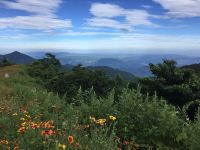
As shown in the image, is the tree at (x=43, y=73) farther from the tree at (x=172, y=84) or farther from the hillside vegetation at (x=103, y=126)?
the hillside vegetation at (x=103, y=126)

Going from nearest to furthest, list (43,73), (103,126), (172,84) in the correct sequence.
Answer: (103,126) < (172,84) < (43,73)

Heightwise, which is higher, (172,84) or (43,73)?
(172,84)

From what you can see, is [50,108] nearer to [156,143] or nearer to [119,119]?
[119,119]

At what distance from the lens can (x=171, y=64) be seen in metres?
23.0

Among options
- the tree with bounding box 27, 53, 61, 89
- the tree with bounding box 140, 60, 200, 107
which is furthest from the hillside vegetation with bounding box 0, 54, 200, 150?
the tree with bounding box 27, 53, 61, 89

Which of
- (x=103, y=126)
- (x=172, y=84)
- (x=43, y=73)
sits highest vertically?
(x=103, y=126)

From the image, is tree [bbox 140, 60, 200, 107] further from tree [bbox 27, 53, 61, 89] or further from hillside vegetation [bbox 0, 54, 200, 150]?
hillside vegetation [bbox 0, 54, 200, 150]

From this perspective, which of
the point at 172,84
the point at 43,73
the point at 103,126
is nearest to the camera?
the point at 103,126

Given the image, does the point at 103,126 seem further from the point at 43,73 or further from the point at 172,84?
the point at 43,73

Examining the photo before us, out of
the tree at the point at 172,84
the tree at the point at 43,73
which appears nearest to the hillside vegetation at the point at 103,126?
A: the tree at the point at 172,84

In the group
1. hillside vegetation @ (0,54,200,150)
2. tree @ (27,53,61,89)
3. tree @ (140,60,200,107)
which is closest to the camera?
hillside vegetation @ (0,54,200,150)

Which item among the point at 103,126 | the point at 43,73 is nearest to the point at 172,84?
the point at 103,126

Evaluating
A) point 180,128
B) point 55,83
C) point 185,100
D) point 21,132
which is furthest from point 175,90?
point 21,132

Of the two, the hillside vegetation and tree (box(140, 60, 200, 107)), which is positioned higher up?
the hillside vegetation
